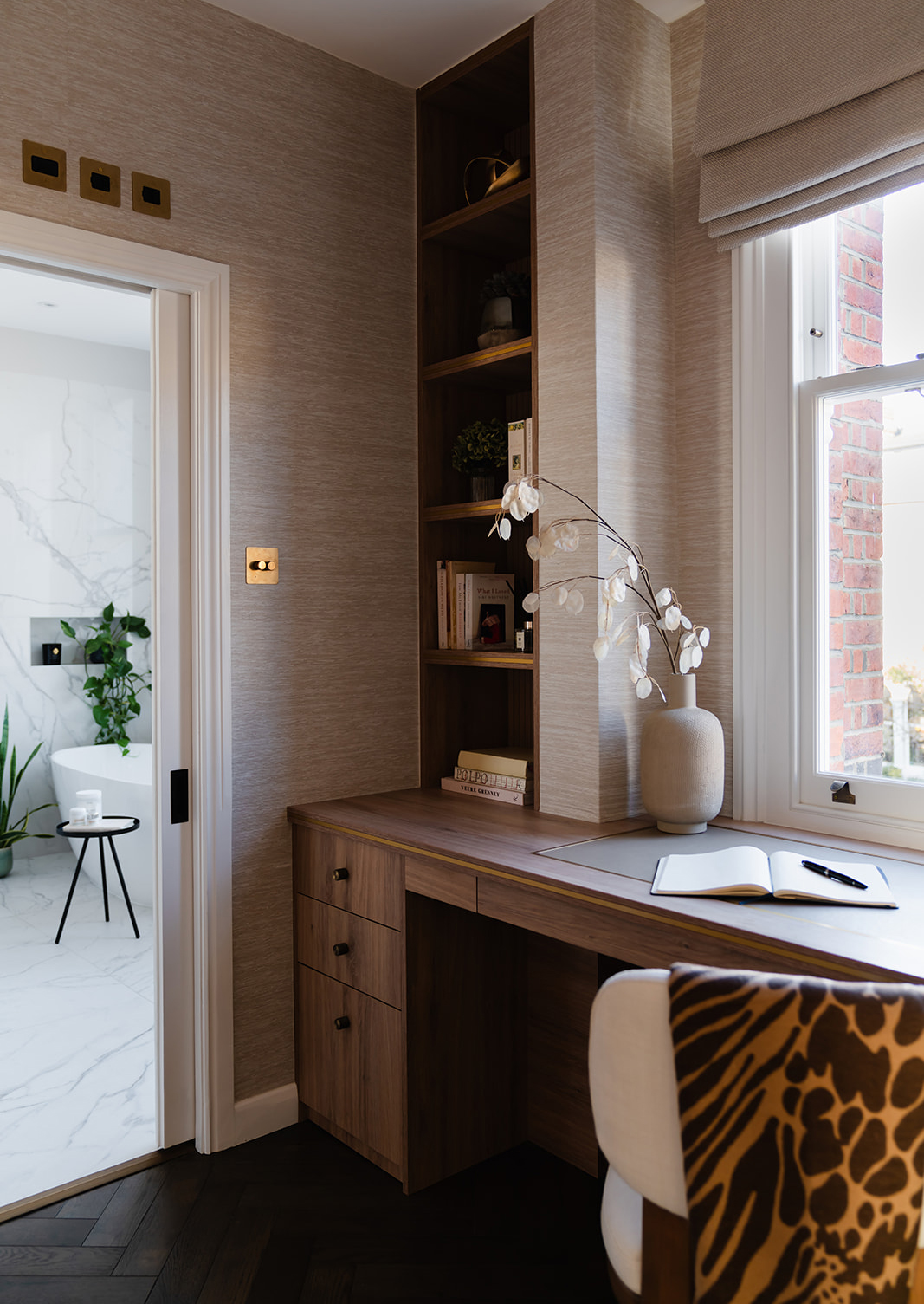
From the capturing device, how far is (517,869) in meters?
1.74

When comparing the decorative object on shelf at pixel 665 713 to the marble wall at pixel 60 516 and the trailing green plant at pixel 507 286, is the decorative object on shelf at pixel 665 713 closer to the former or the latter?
the trailing green plant at pixel 507 286

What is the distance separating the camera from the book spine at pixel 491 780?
231 cm

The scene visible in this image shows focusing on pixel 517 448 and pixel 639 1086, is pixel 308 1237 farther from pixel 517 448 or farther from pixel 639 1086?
pixel 517 448

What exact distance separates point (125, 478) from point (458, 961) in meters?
3.14

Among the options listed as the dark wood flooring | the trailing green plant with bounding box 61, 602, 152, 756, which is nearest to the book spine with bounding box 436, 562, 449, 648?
the dark wood flooring

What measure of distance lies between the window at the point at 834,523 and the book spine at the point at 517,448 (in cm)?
50

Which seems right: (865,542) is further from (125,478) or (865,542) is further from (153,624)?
(125,478)

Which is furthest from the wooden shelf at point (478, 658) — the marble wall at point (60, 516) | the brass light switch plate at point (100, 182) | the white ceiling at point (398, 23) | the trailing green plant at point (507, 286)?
the marble wall at point (60, 516)

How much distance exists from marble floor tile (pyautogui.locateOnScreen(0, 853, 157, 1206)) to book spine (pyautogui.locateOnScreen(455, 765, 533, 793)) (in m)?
1.03

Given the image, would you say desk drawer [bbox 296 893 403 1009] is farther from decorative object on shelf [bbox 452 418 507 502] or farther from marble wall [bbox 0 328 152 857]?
marble wall [bbox 0 328 152 857]

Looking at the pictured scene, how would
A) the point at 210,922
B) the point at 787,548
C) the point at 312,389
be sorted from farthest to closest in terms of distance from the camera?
the point at 312,389, the point at 210,922, the point at 787,548

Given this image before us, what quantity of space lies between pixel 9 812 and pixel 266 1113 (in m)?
2.29

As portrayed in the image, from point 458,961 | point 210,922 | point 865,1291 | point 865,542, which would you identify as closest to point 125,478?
point 210,922

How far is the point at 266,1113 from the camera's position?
7.61ft
